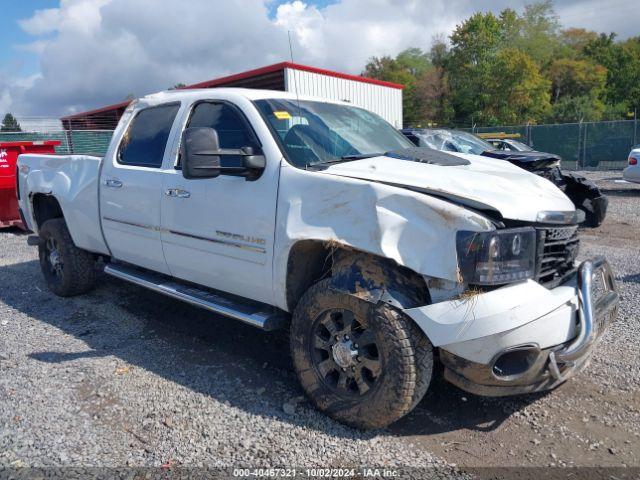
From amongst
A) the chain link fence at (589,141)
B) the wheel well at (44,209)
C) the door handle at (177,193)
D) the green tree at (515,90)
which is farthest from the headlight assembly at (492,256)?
the green tree at (515,90)

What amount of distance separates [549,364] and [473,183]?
104 cm

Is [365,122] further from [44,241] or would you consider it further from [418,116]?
[418,116]

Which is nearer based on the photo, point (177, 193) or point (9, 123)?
point (177, 193)

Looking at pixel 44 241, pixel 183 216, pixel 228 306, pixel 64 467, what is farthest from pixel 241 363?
pixel 44 241

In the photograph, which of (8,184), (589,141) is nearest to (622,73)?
(589,141)

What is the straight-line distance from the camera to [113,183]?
4750 millimetres

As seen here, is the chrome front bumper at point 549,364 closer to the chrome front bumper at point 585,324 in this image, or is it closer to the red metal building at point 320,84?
the chrome front bumper at point 585,324

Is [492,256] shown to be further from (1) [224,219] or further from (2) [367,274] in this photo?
(1) [224,219]

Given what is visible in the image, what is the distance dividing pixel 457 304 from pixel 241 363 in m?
2.02

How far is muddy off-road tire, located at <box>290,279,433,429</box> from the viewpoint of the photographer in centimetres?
288

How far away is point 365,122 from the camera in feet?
14.5

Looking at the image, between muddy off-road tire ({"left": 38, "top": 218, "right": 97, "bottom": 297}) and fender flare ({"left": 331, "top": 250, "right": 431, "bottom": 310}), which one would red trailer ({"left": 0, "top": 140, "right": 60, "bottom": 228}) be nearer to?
muddy off-road tire ({"left": 38, "top": 218, "right": 97, "bottom": 297})

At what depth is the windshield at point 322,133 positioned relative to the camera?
3.62 m

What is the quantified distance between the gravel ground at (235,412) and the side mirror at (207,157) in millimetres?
1480
